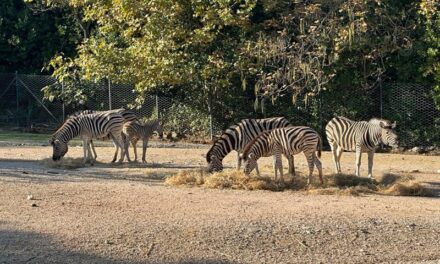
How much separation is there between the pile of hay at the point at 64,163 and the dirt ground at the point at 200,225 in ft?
7.97

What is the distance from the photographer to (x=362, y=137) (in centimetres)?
1778

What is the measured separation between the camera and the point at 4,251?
1048cm

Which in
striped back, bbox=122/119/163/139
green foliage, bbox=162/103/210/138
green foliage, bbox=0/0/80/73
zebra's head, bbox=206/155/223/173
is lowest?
zebra's head, bbox=206/155/223/173

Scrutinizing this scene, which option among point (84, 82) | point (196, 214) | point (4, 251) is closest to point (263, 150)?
point (196, 214)

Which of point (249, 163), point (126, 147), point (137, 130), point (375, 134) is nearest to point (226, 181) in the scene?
point (249, 163)

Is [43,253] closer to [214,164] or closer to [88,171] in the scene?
[214,164]

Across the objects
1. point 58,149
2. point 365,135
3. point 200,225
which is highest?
point 365,135

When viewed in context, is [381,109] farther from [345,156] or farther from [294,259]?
[294,259]

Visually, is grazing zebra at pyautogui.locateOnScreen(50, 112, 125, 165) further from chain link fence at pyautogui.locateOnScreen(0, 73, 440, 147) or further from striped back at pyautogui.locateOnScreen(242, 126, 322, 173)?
chain link fence at pyautogui.locateOnScreen(0, 73, 440, 147)

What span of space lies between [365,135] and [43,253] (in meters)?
9.62

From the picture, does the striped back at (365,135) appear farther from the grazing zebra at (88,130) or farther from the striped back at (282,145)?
the grazing zebra at (88,130)

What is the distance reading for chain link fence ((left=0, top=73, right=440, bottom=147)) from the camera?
82.5ft

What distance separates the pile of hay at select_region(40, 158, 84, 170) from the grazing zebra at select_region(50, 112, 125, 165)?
29cm

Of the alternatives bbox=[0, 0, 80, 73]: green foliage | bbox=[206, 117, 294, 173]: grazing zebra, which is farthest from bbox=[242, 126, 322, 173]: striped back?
bbox=[0, 0, 80, 73]: green foliage
